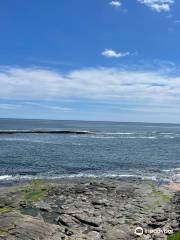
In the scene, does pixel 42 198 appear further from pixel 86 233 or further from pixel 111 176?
pixel 111 176

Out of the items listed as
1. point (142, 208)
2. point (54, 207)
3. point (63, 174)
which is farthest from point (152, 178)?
point (54, 207)

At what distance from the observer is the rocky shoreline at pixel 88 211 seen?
28.9m

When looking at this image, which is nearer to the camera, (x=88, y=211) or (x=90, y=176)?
(x=88, y=211)

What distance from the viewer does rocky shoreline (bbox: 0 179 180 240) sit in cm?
2891

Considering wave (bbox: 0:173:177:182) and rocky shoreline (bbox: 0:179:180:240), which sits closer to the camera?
rocky shoreline (bbox: 0:179:180:240)

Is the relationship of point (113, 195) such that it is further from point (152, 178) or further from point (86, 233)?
point (152, 178)

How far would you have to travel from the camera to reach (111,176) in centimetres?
5834

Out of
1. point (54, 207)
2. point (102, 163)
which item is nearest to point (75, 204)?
point (54, 207)

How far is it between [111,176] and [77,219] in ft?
84.7

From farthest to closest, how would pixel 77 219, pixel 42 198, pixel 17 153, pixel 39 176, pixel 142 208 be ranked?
pixel 17 153 < pixel 39 176 < pixel 42 198 < pixel 142 208 < pixel 77 219

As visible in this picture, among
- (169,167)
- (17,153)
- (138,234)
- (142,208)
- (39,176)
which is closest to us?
(138,234)

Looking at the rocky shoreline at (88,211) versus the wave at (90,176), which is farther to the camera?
the wave at (90,176)

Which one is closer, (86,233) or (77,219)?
(86,233)

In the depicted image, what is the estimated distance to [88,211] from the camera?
115 feet
